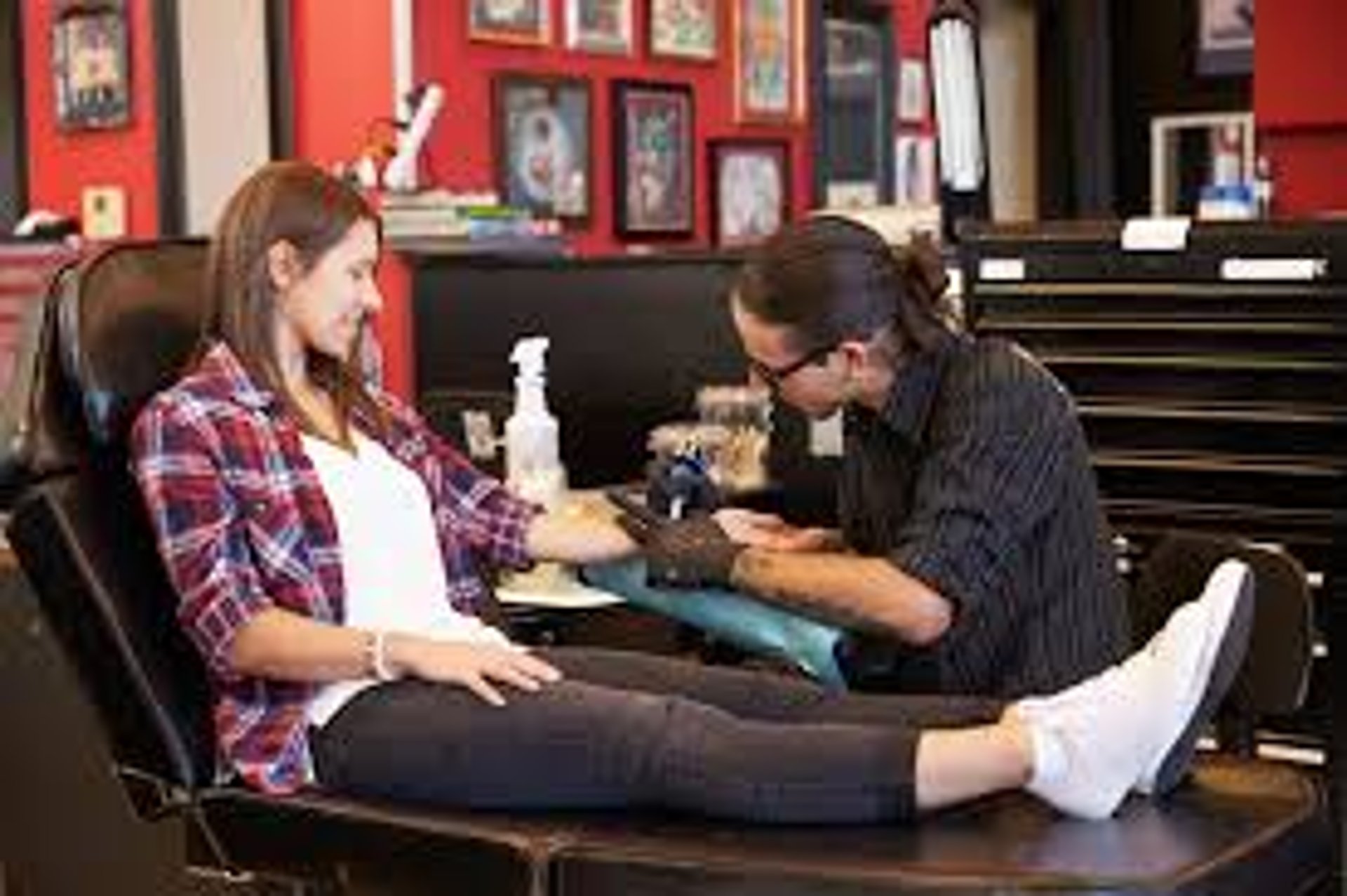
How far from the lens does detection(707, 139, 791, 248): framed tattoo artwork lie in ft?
20.9

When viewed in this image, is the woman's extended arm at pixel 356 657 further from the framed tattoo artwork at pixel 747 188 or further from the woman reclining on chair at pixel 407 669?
the framed tattoo artwork at pixel 747 188

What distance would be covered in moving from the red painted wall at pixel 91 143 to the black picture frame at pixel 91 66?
28 mm

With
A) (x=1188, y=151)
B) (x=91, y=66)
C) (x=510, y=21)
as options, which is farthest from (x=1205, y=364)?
(x=1188, y=151)

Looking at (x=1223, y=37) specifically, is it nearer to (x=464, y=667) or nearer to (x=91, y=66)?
(x=91, y=66)

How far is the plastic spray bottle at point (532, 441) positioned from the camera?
10.4ft

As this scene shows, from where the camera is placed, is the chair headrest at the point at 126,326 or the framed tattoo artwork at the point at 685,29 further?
the framed tattoo artwork at the point at 685,29

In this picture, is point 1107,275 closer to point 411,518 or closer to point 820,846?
point 411,518

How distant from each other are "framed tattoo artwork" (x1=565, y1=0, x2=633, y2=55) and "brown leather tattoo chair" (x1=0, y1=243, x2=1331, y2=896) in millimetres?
3362

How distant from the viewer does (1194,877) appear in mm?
1899

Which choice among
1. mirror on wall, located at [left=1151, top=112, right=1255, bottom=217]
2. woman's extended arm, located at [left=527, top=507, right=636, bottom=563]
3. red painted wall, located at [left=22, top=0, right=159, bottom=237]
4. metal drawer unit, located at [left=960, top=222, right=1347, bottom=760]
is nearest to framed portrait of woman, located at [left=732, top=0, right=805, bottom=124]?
mirror on wall, located at [left=1151, top=112, right=1255, bottom=217]

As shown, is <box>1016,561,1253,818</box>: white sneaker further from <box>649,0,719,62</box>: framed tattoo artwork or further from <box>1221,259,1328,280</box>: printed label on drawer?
<box>649,0,719,62</box>: framed tattoo artwork

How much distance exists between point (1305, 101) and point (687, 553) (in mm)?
2459

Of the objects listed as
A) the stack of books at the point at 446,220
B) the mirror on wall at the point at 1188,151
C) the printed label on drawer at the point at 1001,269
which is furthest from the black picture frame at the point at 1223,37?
the printed label on drawer at the point at 1001,269

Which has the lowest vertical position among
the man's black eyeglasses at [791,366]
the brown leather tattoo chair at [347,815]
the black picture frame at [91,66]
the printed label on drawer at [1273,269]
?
the brown leather tattoo chair at [347,815]
